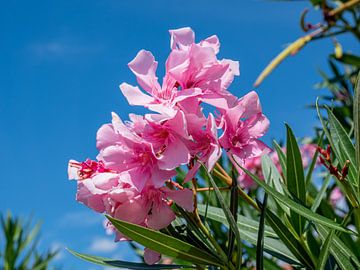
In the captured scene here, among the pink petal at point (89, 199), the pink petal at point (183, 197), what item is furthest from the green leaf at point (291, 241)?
the pink petal at point (89, 199)

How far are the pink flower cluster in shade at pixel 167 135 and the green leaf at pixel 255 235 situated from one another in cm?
25

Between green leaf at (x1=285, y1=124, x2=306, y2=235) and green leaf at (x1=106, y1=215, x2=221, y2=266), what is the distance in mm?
237

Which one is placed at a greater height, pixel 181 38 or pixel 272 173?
pixel 181 38

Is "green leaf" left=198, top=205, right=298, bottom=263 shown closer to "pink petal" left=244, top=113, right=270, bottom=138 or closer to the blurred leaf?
"pink petal" left=244, top=113, right=270, bottom=138

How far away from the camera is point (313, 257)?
104 centimetres

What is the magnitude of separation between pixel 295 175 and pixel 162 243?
335 millimetres

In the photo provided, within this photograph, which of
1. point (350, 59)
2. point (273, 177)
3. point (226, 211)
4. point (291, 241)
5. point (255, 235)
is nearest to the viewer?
point (226, 211)

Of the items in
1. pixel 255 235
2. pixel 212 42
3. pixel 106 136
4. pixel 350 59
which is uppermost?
pixel 350 59

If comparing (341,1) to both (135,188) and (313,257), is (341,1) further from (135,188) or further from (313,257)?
(135,188)

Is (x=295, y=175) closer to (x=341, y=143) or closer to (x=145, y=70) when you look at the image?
(x=341, y=143)

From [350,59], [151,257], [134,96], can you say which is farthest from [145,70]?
[350,59]

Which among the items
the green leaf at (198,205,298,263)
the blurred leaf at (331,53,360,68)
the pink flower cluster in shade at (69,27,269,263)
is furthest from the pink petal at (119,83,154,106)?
the blurred leaf at (331,53,360,68)

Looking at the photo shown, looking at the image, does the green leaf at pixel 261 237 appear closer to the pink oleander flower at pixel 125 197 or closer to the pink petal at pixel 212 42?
the pink oleander flower at pixel 125 197

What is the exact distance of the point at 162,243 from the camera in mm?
824
